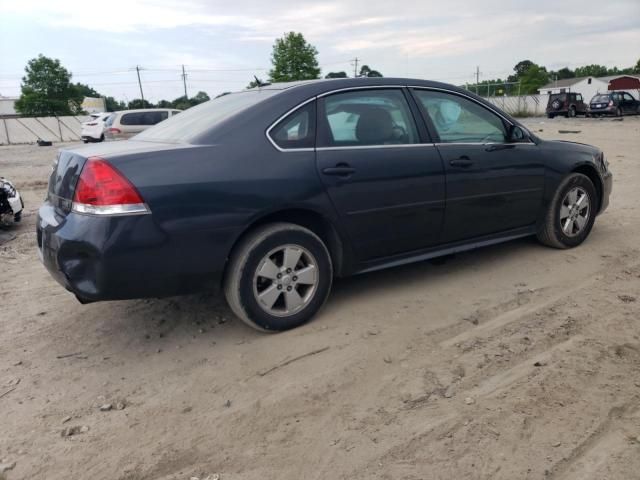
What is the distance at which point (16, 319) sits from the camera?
12.8 feet

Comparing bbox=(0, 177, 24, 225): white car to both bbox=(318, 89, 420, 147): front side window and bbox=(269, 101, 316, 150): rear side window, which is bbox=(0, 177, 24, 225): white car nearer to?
bbox=(269, 101, 316, 150): rear side window

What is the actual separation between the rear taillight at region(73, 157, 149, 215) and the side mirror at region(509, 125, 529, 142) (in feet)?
10.2

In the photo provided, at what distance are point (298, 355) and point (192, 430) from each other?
849 millimetres

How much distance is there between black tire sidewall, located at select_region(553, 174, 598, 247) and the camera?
4852 millimetres

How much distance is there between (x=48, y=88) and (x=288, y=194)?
8366 cm

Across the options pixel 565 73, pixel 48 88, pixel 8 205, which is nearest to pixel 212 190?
pixel 8 205

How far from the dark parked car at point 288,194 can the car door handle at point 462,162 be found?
15mm

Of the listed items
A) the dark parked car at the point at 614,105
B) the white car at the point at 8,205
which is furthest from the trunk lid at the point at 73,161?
Answer: the dark parked car at the point at 614,105

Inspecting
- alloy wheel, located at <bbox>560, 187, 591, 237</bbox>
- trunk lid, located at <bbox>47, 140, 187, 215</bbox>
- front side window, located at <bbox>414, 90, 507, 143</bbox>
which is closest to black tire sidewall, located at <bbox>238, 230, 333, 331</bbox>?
trunk lid, located at <bbox>47, 140, 187, 215</bbox>

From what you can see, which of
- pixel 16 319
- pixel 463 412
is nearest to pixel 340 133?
pixel 463 412

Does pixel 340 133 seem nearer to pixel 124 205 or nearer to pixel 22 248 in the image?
pixel 124 205

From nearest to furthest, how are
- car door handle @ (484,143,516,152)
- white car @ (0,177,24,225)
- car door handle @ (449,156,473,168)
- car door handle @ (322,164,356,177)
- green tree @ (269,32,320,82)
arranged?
1. car door handle @ (322,164,356,177)
2. car door handle @ (449,156,473,168)
3. car door handle @ (484,143,516,152)
4. white car @ (0,177,24,225)
5. green tree @ (269,32,320,82)

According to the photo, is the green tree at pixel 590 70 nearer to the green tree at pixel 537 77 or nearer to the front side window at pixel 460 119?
the green tree at pixel 537 77

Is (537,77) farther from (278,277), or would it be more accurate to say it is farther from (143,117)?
(278,277)
